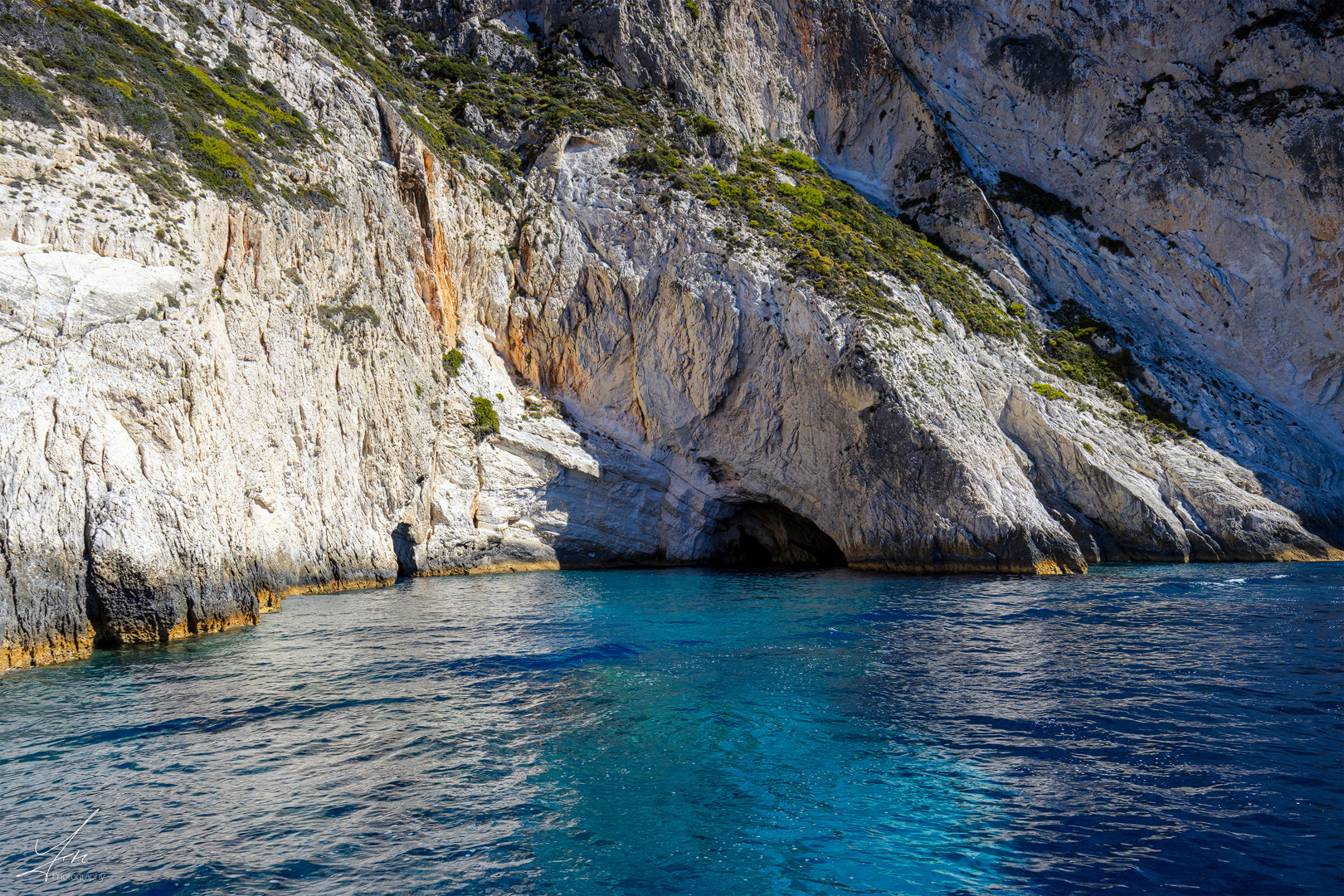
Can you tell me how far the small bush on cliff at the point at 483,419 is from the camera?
28.0 meters

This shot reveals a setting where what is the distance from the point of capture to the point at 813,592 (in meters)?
21.0

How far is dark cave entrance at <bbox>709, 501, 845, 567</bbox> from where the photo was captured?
108 feet

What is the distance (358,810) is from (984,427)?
25.7 metres

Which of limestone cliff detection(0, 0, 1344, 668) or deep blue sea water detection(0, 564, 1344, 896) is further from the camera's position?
limestone cliff detection(0, 0, 1344, 668)

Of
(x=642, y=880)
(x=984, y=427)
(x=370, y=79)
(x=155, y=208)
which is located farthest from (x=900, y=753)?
(x=370, y=79)

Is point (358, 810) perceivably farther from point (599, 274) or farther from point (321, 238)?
point (599, 274)

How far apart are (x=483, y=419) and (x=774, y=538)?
14786 millimetres

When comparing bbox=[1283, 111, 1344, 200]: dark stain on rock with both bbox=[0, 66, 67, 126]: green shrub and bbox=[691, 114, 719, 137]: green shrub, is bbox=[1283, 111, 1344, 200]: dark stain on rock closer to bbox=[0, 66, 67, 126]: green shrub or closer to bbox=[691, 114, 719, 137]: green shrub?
bbox=[691, 114, 719, 137]: green shrub

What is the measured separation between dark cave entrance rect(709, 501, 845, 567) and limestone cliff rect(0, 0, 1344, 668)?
28cm

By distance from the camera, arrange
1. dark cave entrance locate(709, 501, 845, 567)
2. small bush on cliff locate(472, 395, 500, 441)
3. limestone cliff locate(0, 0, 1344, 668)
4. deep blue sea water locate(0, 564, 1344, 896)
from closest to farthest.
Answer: deep blue sea water locate(0, 564, 1344, 896) < limestone cliff locate(0, 0, 1344, 668) < small bush on cliff locate(472, 395, 500, 441) < dark cave entrance locate(709, 501, 845, 567)

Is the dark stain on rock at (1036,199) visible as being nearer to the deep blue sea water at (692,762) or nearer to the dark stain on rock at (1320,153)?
the dark stain on rock at (1320,153)

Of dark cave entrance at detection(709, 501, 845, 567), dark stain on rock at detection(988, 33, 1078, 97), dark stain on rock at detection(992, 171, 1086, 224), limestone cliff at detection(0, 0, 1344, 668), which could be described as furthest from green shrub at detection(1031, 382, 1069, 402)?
dark stain on rock at detection(988, 33, 1078, 97)

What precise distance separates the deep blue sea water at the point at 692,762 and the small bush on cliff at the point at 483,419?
1428cm

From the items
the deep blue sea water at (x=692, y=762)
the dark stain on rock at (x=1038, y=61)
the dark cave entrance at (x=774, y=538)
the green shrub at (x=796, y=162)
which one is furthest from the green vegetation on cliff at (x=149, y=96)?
the dark stain on rock at (x=1038, y=61)
